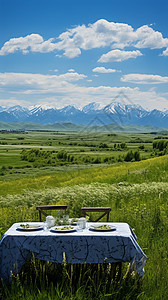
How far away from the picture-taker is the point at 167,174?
790 inches

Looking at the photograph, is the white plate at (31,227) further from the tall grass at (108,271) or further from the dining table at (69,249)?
the tall grass at (108,271)

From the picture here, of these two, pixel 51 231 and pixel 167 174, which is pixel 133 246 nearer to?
pixel 51 231

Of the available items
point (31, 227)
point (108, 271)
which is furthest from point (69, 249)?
point (31, 227)

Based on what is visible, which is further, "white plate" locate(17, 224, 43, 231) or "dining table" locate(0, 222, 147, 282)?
"white plate" locate(17, 224, 43, 231)

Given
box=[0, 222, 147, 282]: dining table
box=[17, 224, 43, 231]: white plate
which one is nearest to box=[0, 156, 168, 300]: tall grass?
box=[0, 222, 147, 282]: dining table

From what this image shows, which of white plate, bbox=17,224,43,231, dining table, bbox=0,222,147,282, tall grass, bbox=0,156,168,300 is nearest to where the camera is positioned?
tall grass, bbox=0,156,168,300

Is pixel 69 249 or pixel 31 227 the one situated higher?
pixel 31 227

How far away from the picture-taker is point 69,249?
15.0 ft

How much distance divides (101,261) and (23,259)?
1131 mm

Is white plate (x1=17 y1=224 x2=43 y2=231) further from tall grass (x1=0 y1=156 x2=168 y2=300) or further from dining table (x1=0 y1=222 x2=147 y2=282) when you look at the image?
tall grass (x1=0 y1=156 x2=168 y2=300)

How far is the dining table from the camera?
4.56 metres

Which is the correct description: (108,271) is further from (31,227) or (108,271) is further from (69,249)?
(31,227)

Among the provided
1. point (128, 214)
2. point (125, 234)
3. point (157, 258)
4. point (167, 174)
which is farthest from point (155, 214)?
point (167, 174)

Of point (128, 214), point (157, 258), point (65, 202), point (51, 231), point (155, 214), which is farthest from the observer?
point (65, 202)
